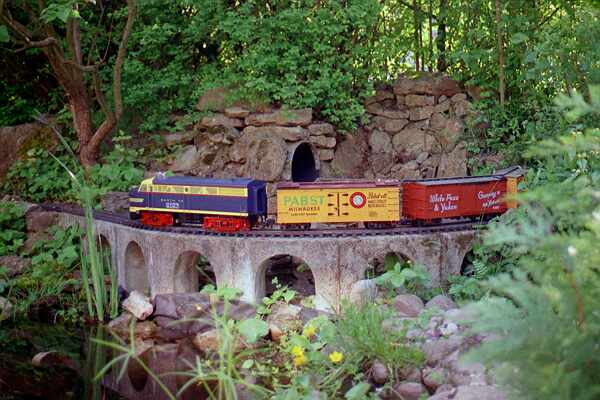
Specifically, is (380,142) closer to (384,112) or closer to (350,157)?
(384,112)

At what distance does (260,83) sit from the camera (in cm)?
1906

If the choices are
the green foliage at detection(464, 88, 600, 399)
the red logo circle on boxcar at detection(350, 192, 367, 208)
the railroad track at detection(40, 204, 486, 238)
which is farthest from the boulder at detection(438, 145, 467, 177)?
the green foliage at detection(464, 88, 600, 399)

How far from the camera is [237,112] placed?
19594mm

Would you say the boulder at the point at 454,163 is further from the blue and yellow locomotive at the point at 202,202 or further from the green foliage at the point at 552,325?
the green foliage at the point at 552,325

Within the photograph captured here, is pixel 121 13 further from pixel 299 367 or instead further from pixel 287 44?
pixel 299 367

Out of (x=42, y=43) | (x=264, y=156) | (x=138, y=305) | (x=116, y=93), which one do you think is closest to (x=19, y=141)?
(x=116, y=93)

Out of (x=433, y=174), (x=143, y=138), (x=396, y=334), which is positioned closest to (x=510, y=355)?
(x=396, y=334)

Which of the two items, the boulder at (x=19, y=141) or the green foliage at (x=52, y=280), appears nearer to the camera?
the green foliage at (x=52, y=280)

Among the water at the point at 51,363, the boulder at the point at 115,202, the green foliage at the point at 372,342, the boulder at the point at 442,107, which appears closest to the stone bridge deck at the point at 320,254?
the water at the point at 51,363

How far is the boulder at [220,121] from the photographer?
19641 mm

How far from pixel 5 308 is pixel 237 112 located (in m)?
7.54

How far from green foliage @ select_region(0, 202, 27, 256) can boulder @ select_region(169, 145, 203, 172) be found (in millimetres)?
4130

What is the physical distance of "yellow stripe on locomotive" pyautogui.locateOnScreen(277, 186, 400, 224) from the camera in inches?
583

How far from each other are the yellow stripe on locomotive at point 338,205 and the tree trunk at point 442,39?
20.9 ft
